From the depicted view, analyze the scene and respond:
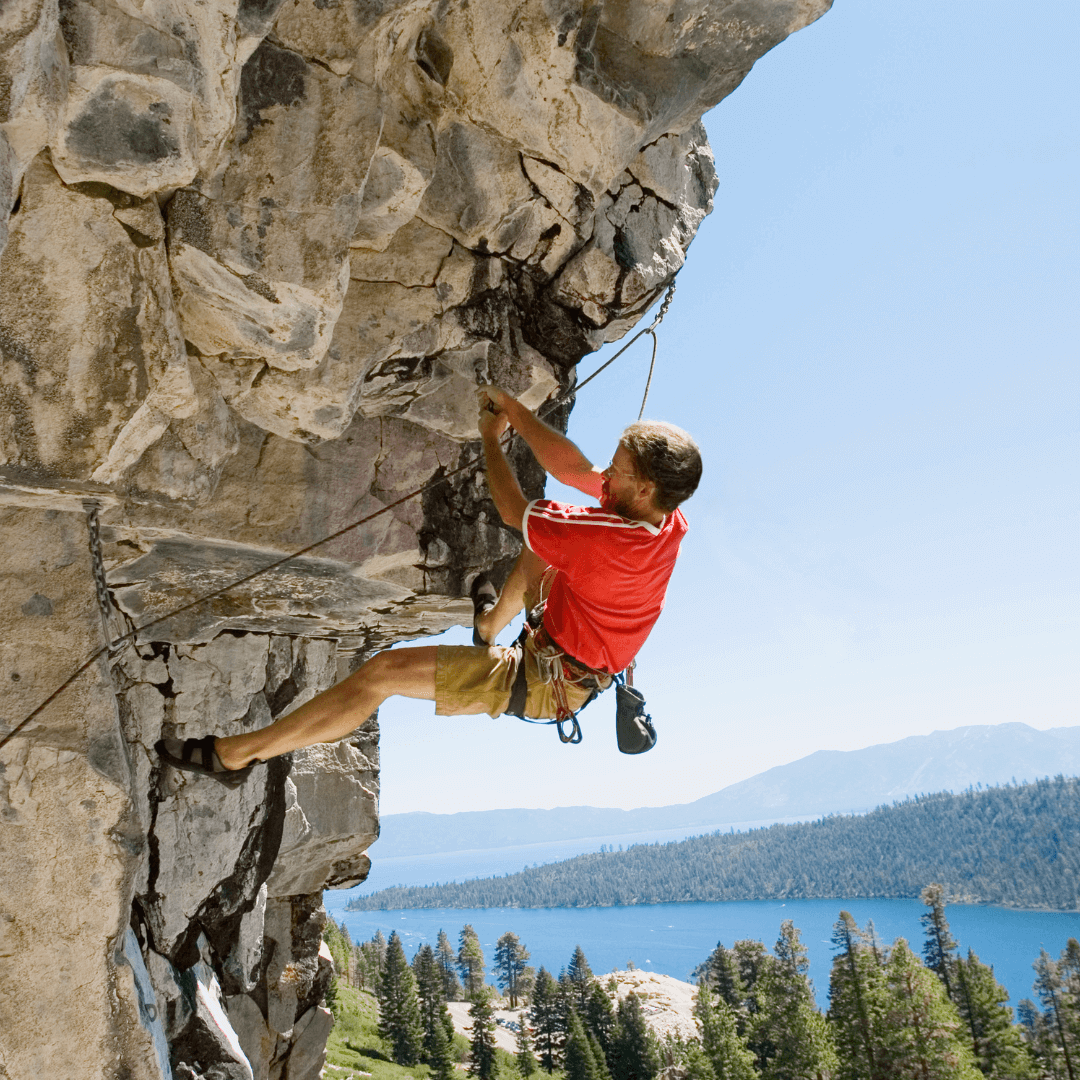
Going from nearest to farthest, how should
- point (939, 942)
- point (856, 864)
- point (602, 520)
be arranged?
1. point (602, 520)
2. point (939, 942)
3. point (856, 864)

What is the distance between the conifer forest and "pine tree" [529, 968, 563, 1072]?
0.22 feet

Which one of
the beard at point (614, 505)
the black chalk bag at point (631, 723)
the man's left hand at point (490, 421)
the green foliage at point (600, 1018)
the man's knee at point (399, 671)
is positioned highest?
the man's left hand at point (490, 421)

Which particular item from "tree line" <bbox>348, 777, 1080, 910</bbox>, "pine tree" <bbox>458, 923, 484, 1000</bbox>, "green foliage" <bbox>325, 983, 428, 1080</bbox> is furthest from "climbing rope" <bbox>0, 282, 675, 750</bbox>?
"tree line" <bbox>348, 777, 1080, 910</bbox>

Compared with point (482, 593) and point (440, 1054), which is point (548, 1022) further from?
point (482, 593)

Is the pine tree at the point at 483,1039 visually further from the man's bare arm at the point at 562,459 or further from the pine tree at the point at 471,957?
the man's bare arm at the point at 562,459

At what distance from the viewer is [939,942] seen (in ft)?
120

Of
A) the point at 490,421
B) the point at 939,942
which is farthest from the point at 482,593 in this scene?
the point at 939,942

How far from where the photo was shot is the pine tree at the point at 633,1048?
122ft

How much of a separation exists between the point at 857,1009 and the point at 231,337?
32.9 meters

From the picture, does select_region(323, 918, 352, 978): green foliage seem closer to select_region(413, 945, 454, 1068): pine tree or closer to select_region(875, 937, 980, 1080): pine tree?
select_region(413, 945, 454, 1068): pine tree

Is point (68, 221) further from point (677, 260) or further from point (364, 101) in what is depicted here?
point (677, 260)

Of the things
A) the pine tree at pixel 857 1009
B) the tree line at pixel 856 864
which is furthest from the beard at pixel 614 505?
the tree line at pixel 856 864

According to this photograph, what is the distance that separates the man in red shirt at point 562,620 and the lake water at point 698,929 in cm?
9234

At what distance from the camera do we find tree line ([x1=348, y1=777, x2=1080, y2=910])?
383 feet
